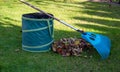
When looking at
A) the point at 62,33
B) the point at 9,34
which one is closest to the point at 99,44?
the point at 62,33

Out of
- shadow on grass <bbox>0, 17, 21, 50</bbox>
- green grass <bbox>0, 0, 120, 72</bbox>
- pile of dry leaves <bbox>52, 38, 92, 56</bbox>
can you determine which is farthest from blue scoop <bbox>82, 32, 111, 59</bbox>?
shadow on grass <bbox>0, 17, 21, 50</bbox>

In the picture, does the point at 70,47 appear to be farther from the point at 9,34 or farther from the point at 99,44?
the point at 9,34

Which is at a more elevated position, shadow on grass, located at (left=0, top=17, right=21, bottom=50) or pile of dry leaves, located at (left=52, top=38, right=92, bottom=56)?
pile of dry leaves, located at (left=52, top=38, right=92, bottom=56)

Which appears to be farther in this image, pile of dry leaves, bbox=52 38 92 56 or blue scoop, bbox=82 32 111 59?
pile of dry leaves, bbox=52 38 92 56

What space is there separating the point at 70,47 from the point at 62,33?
167 cm

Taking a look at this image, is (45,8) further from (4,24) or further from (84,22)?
(4,24)

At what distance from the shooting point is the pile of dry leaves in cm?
609

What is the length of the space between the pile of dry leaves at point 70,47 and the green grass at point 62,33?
0.13 meters

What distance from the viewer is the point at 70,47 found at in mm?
6125

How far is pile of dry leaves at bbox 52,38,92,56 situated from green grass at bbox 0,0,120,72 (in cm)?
13

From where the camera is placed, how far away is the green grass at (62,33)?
5.50 meters

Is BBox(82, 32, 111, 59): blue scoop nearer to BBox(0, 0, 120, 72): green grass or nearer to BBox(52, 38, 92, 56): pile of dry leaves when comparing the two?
BBox(0, 0, 120, 72): green grass

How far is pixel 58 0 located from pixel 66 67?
26.9 feet

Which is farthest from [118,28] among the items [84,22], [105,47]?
[105,47]
